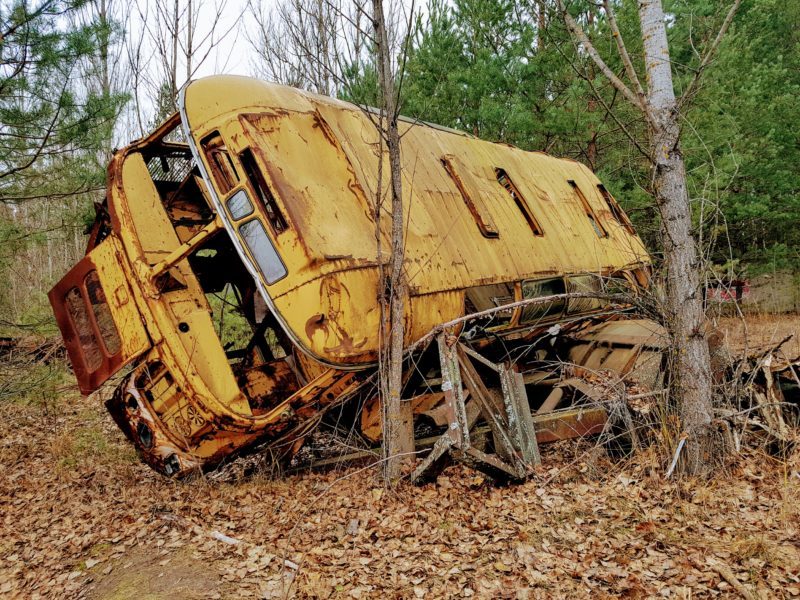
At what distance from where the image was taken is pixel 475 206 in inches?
250

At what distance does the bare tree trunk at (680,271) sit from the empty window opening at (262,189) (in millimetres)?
3165

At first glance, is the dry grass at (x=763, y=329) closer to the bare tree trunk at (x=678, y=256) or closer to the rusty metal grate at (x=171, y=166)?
the bare tree trunk at (x=678, y=256)

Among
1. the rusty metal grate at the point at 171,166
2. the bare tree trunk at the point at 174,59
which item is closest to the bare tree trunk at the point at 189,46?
the bare tree trunk at the point at 174,59

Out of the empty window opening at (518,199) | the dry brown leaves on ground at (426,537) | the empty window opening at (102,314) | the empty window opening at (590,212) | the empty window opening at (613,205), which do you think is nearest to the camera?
the dry brown leaves on ground at (426,537)

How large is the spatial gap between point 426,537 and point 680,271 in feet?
9.71

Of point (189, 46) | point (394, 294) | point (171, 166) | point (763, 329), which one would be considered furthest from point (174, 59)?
point (763, 329)

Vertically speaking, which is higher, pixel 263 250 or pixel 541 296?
pixel 263 250

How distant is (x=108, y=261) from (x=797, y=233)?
1746 centimetres

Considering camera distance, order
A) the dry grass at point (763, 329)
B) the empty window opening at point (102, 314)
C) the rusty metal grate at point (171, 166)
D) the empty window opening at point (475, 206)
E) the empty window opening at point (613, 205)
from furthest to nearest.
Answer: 1. the dry grass at point (763, 329)
2. the empty window opening at point (613, 205)
3. the rusty metal grate at point (171, 166)
4. the empty window opening at point (475, 206)
5. the empty window opening at point (102, 314)

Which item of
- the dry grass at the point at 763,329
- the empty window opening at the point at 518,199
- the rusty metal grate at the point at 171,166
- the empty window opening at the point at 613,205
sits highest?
the rusty metal grate at the point at 171,166

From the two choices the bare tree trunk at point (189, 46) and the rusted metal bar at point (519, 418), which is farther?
the bare tree trunk at point (189, 46)

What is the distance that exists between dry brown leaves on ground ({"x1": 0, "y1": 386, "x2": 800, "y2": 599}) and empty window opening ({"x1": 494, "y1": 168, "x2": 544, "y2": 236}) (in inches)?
105

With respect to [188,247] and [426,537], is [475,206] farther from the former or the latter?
[426,537]

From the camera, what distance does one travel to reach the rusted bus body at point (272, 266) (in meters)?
4.74
